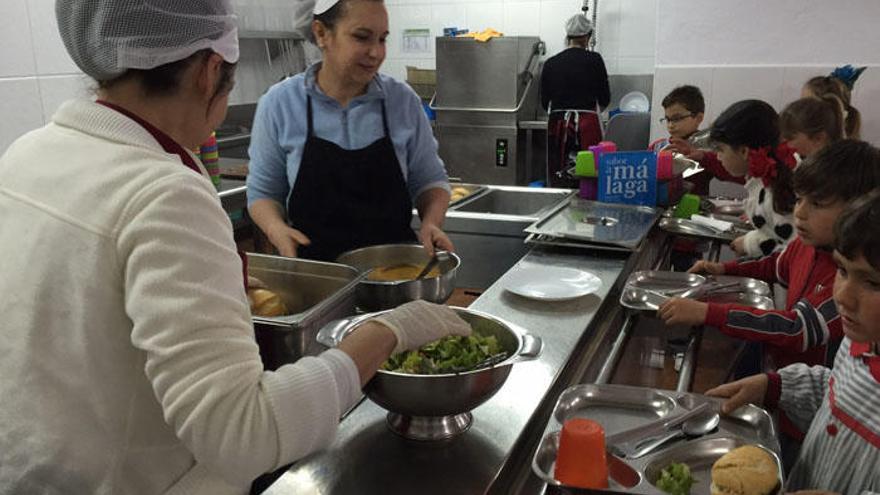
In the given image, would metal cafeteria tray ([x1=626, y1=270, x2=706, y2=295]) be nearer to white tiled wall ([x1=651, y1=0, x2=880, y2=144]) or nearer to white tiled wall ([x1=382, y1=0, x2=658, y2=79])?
white tiled wall ([x1=651, y1=0, x2=880, y2=144])

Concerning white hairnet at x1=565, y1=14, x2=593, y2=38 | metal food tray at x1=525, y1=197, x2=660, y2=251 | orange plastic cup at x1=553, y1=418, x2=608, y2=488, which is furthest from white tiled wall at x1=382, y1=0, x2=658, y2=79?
orange plastic cup at x1=553, y1=418, x2=608, y2=488

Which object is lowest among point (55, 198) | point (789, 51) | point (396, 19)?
point (55, 198)

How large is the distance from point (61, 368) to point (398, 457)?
1.71 feet

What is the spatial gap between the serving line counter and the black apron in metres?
0.66

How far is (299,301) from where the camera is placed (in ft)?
5.56

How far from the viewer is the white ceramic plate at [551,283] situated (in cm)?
177

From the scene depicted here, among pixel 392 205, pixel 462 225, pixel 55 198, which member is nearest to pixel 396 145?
pixel 392 205

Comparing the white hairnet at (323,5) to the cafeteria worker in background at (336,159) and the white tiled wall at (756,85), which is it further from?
the white tiled wall at (756,85)

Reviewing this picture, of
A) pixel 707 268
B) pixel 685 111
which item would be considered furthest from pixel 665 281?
pixel 685 111

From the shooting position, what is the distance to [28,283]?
2.76 feet

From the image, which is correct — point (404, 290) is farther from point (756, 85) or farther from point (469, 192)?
point (756, 85)

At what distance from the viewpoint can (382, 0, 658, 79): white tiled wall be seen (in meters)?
6.20

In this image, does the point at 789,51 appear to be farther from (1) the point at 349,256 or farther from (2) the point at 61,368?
(2) the point at 61,368

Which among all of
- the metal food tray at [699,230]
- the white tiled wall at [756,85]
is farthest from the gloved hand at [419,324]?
the white tiled wall at [756,85]
